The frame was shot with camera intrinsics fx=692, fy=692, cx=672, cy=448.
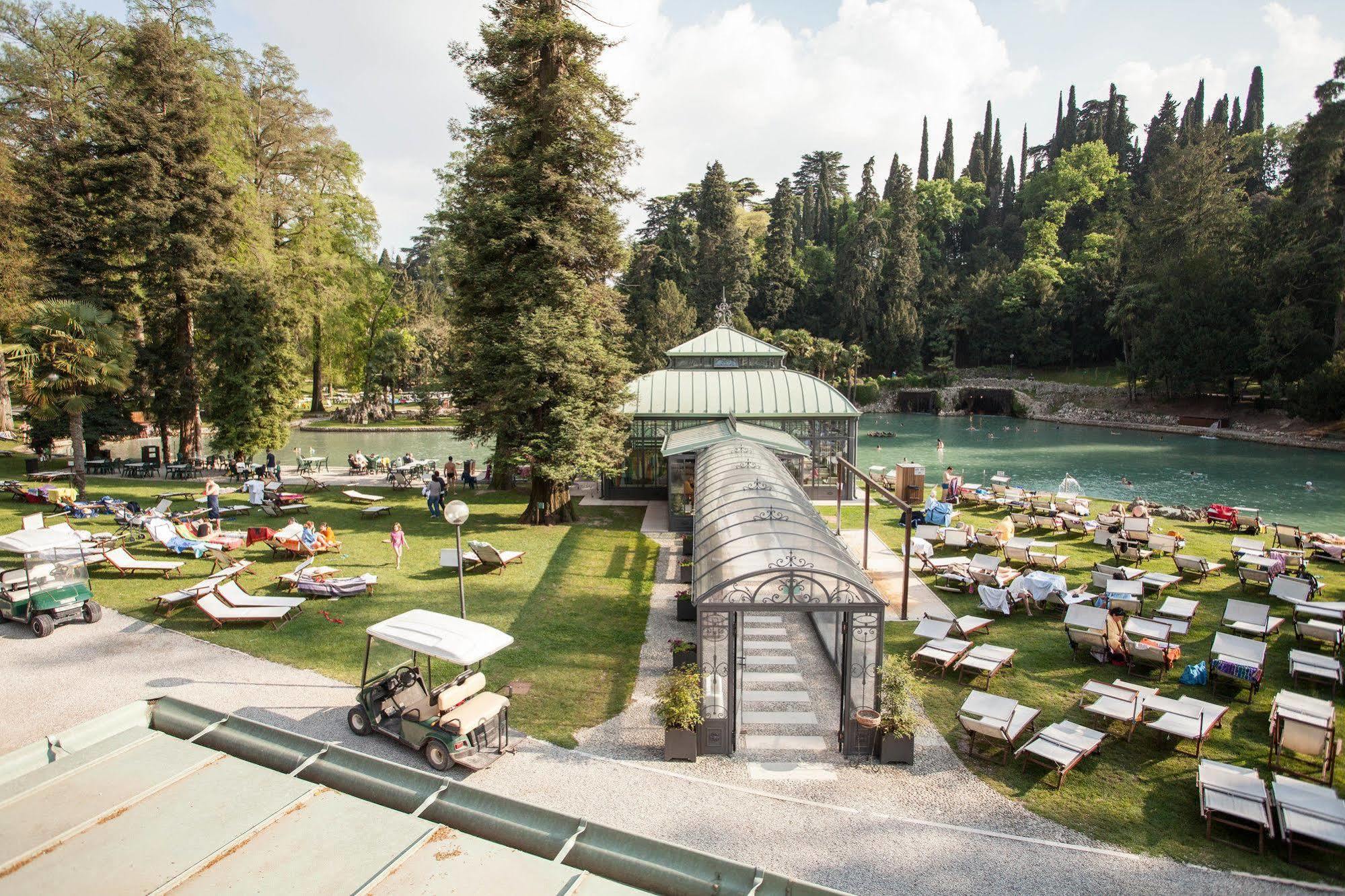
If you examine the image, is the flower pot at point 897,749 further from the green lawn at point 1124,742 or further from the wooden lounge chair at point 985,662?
the wooden lounge chair at point 985,662

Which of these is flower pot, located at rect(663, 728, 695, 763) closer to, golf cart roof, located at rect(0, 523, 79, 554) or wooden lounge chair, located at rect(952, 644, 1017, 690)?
wooden lounge chair, located at rect(952, 644, 1017, 690)

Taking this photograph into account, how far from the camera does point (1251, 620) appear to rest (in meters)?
11.3

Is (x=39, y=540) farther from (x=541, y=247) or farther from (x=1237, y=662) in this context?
(x=1237, y=662)

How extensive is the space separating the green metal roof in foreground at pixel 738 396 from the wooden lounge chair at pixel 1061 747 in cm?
1461

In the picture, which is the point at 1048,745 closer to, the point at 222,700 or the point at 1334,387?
the point at 222,700

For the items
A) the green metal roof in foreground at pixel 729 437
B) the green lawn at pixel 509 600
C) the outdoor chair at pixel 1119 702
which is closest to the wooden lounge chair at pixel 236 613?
the green lawn at pixel 509 600

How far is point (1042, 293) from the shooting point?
70.8 metres

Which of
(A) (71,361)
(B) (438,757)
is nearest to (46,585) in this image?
(B) (438,757)

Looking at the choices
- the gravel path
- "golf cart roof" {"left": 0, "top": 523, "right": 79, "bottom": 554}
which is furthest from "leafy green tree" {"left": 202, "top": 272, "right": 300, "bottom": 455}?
the gravel path

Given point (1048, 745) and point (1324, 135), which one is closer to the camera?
point (1048, 745)

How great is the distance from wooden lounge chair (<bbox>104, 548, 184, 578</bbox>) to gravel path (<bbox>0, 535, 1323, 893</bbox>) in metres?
3.65

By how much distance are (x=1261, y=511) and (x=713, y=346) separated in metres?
22.1

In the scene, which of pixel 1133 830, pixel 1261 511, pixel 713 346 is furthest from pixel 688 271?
pixel 1133 830

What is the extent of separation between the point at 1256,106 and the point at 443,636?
337ft
